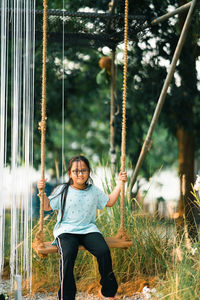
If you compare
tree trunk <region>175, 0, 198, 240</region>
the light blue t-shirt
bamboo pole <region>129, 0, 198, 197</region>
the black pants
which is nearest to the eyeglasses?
the light blue t-shirt

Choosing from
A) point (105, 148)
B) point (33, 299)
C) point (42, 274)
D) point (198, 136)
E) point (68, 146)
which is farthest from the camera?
point (68, 146)

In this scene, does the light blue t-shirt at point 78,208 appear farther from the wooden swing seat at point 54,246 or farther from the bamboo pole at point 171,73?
the bamboo pole at point 171,73

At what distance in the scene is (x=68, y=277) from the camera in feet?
8.99

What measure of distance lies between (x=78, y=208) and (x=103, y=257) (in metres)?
0.37

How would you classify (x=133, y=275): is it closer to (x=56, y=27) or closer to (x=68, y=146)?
(x=56, y=27)

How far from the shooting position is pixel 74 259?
9.14ft

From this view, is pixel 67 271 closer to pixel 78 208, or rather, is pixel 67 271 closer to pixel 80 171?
pixel 78 208

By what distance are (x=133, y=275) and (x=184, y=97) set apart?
9.51 ft

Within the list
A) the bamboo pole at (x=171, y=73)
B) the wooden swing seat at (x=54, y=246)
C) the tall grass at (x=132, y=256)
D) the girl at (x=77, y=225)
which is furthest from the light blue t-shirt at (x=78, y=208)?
the bamboo pole at (x=171, y=73)

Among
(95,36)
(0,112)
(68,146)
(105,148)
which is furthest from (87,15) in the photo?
(68,146)

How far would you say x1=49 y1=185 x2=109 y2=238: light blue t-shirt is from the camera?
2.94 m

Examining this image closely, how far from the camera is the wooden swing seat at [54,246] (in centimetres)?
271

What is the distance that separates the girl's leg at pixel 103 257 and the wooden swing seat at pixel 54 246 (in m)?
0.05

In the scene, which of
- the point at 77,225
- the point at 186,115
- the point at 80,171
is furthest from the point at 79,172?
the point at 186,115
